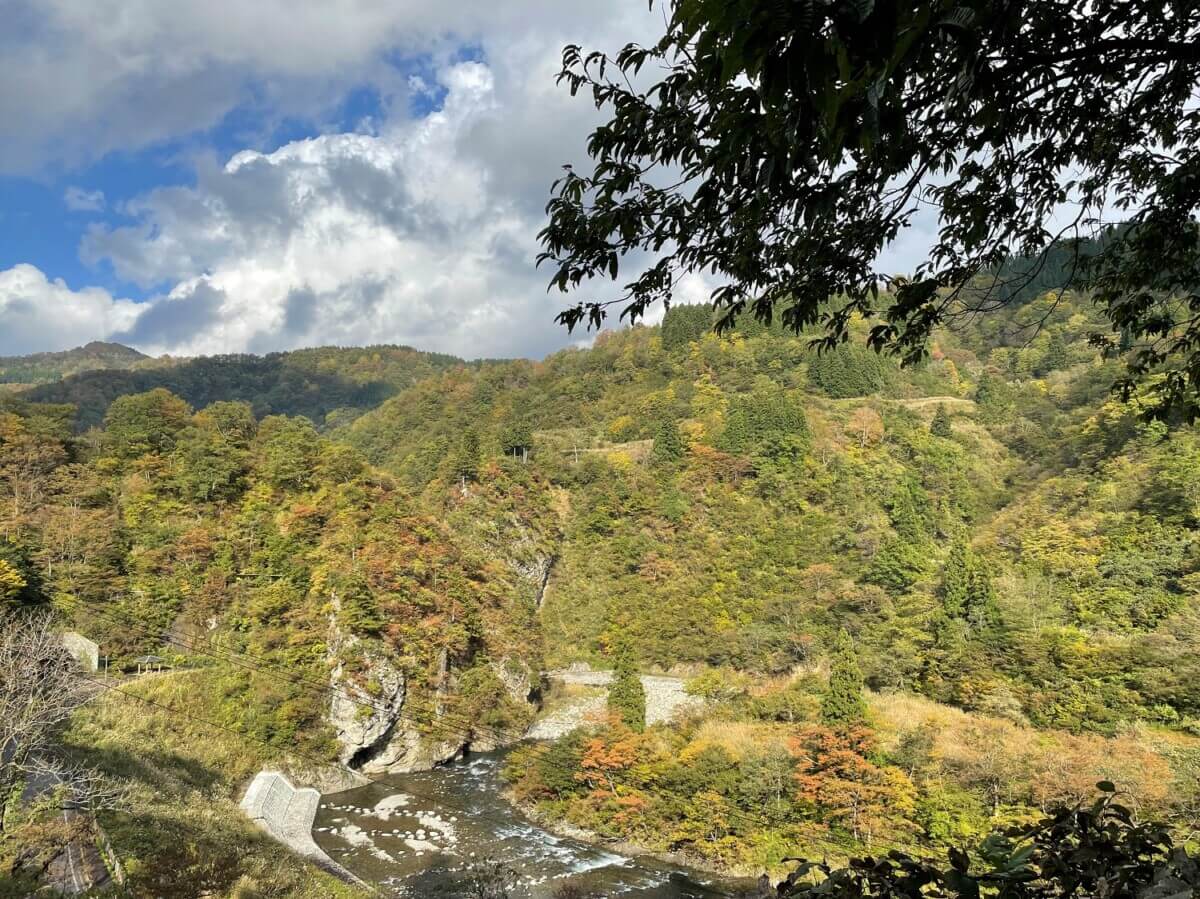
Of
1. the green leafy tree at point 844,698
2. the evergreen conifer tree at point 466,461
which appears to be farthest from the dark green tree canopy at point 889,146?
the evergreen conifer tree at point 466,461

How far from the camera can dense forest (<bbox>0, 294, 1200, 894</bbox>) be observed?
15.6 meters

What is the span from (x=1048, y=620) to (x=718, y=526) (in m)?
19.3

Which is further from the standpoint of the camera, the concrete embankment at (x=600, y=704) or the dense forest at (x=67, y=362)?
the dense forest at (x=67, y=362)

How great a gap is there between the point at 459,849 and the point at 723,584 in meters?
21.9

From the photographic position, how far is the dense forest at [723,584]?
1556 cm

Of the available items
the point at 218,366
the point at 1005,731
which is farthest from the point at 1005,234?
the point at 218,366

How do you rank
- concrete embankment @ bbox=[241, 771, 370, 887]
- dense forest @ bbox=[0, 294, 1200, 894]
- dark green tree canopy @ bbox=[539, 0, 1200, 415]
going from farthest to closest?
concrete embankment @ bbox=[241, 771, 370, 887] → dense forest @ bbox=[0, 294, 1200, 894] → dark green tree canopy @ bbox=[539, 0, 1200, 415]

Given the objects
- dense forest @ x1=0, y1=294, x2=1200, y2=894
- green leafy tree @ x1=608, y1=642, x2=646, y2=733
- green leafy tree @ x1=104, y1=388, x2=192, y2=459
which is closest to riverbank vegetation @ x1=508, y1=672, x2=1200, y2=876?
dense forest @ x1=0, y1=294, x2=1200, y2=894

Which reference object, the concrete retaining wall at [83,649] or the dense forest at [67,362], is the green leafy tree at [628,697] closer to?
the concrete retaining wall at [83,649]

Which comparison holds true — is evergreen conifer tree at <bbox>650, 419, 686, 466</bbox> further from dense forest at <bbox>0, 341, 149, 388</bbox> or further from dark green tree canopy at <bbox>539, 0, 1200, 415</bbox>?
dense forest at <bbox>0, 341, 149, 388</bbox>

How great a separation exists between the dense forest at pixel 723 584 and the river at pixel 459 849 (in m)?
0.97

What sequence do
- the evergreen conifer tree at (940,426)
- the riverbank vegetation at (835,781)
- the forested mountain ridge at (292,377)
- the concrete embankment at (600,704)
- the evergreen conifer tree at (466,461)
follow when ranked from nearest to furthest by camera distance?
the riverbank vegetation at (835,781), the concrete embankment at (600,704), the evergreen conifer tree at (466,461), the evergreen conifer tree at (940,426), the forested mountain ridge at (292,377)

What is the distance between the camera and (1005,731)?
1515 centimetres

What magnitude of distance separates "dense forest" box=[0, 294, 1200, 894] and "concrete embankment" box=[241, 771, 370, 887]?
59.3 inches
